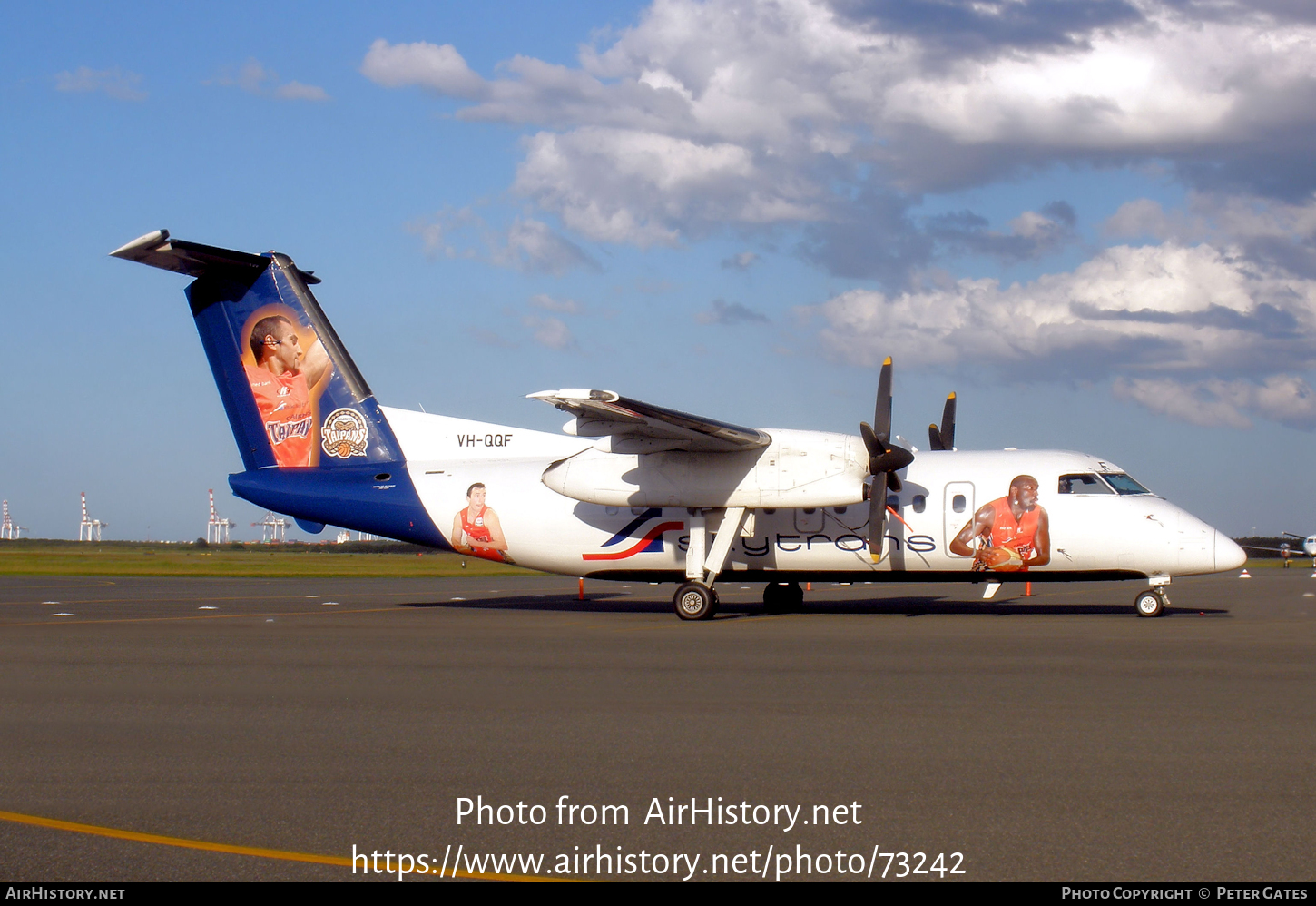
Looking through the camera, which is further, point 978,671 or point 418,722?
point 978,671

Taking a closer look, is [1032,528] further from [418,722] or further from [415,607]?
[418,722]

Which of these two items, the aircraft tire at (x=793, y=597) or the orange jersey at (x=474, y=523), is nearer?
the orange jersey at (x=474, y=523)

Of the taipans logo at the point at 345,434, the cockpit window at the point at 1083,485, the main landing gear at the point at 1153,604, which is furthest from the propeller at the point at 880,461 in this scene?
the taipans logo at the point at 345,434

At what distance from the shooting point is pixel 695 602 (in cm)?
1927

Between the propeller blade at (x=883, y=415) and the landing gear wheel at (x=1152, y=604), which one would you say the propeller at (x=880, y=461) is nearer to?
the propeller blade at (x=883, y=415)

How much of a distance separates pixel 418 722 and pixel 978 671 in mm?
6024

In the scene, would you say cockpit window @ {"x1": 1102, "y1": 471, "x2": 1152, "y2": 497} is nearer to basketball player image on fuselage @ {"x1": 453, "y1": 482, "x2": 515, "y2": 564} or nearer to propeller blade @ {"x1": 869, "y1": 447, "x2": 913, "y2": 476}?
propeller blade @ {"x1": 869, "y1": 447, "x2": 913, "y2": 476}

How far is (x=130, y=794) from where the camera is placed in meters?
6.15

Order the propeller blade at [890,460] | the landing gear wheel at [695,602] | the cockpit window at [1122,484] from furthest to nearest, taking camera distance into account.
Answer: the cockpit window at [1122,484], the landing gear wheel at [695,602], the propeller blade at [890,460]

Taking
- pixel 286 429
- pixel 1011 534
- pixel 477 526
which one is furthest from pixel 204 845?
pixel 286 429

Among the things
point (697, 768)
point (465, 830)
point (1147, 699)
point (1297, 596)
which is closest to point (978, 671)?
point (1147, 699)

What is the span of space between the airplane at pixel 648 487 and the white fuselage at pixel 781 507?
3 cm

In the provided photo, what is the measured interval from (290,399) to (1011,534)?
46.5 ft

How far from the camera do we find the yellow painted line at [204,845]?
4.80 m
